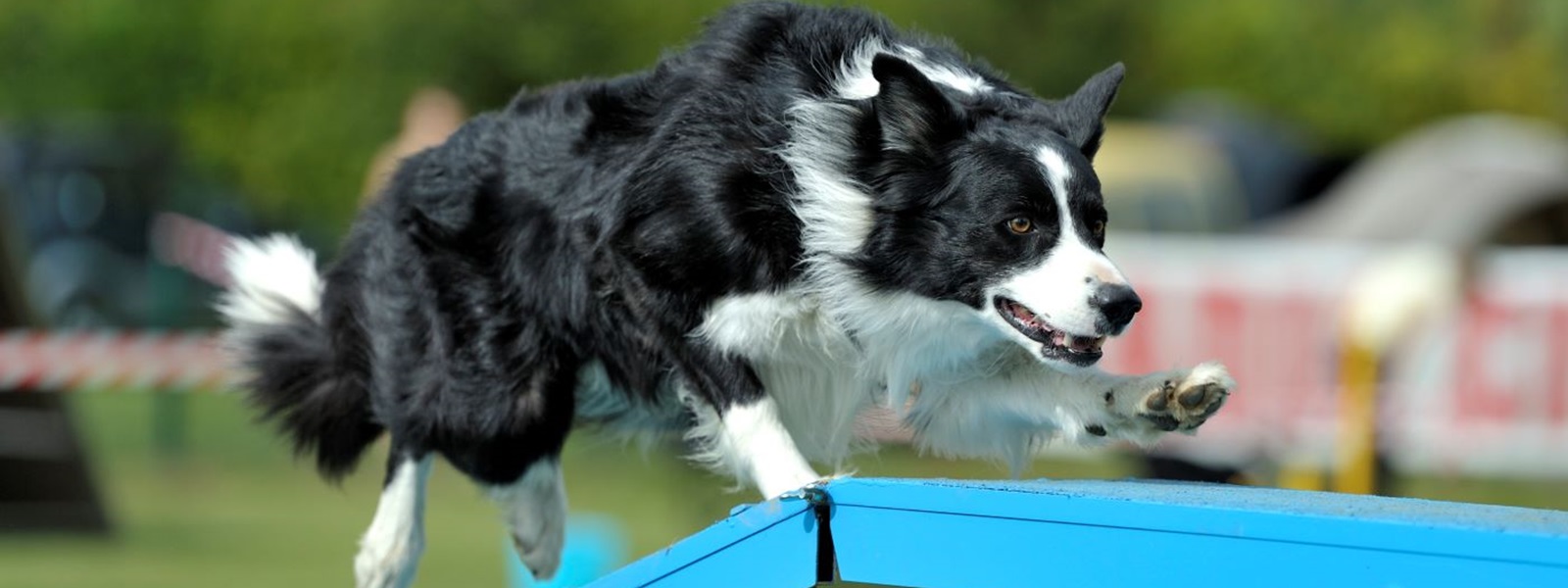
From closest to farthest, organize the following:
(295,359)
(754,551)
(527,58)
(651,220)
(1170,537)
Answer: (1170,537)
(754,551)
(651,220)
(295,359)
(527,58)

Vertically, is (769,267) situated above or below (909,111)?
below

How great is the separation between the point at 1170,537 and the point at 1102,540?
129 millimetres

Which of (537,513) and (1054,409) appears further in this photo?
(537,513)

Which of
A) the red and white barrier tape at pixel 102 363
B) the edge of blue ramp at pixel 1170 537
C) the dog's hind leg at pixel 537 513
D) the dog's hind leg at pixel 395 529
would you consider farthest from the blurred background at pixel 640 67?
the edge of blue ramp at pixel 1170 537

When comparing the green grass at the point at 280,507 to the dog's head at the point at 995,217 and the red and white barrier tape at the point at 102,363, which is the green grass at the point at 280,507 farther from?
the dog's head at the point at 995,217

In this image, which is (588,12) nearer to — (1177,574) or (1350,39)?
(1350,39)

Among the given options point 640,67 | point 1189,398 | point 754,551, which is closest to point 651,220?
point 754,551

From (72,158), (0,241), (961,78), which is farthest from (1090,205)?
(72,158)

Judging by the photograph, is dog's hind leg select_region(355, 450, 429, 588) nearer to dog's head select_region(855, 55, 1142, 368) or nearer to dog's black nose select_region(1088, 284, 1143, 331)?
dog's head select_region(855, 55, 1142, 368)

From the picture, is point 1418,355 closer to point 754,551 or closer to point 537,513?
point 537,513

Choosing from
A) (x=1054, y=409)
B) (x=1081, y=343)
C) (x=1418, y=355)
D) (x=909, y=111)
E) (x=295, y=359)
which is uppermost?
(x=1418, y=355)

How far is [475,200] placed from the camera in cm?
476

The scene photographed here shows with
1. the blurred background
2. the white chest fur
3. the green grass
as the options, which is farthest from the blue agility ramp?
the green grass

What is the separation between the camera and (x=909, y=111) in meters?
4.05
